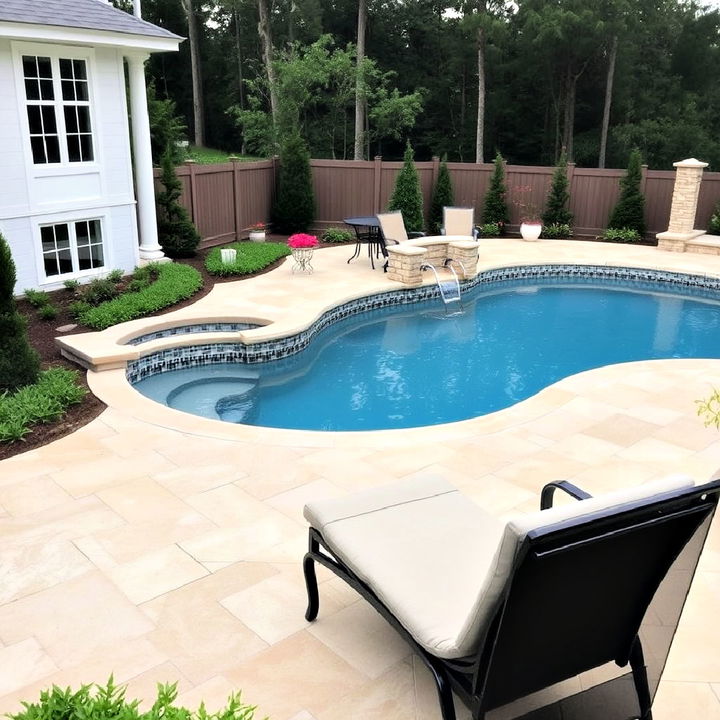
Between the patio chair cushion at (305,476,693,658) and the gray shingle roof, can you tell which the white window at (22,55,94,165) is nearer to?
the gray shingle roof

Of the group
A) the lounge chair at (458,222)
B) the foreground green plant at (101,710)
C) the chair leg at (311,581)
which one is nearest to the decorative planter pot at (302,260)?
the lounge chair at (458,222)

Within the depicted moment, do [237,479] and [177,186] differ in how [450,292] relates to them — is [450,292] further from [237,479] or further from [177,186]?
[237,479]

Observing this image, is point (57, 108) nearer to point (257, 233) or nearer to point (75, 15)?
point (75, 15)

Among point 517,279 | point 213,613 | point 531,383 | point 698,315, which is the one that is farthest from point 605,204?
point 213,613

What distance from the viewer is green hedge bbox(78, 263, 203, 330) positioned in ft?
30.8

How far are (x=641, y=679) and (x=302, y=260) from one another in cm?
1050

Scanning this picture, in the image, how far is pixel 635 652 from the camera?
2855 millimetres

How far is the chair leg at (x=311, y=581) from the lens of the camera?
341cm

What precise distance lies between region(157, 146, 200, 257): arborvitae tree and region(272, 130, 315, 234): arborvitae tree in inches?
136

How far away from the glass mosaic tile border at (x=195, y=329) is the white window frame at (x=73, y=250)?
2656 mm

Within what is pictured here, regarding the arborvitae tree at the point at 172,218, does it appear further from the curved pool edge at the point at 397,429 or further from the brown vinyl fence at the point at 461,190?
the curved pool edge at the point at 397,429

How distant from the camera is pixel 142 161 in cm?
1216

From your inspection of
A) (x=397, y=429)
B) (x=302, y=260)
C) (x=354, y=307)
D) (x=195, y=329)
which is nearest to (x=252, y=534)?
(x=397, y=429)

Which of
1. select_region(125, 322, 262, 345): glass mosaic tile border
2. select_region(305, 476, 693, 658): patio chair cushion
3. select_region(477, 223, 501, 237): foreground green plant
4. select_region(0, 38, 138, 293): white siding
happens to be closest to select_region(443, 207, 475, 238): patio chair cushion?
select_region(477, 223, 501, 237): foreground green plant
